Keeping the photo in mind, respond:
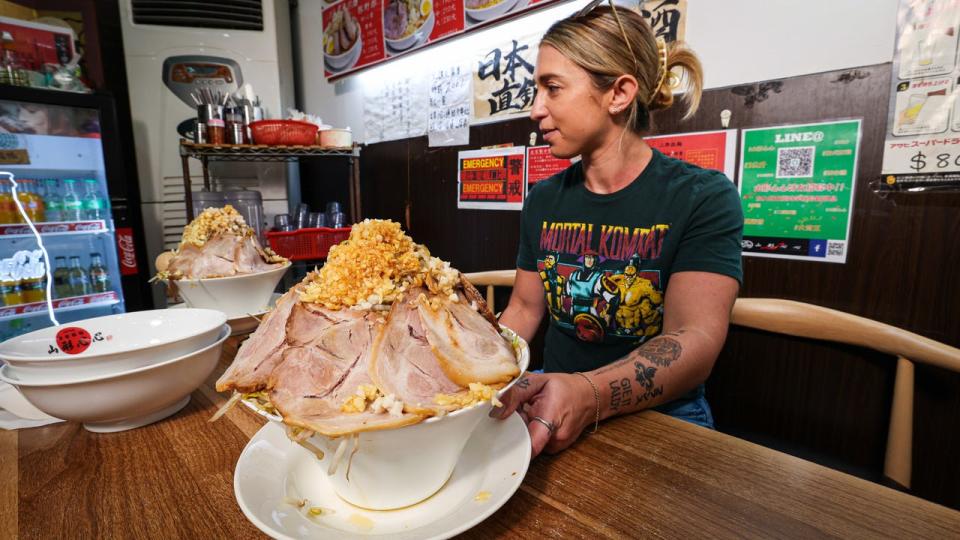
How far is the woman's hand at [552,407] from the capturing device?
708 mm

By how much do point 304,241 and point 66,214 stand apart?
5.15 ft

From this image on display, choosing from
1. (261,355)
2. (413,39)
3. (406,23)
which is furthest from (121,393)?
(406,23)

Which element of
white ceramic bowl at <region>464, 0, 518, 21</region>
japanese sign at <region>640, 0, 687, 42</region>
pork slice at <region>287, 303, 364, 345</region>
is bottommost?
pork slice at <region>287, 303, 364, 345</region>

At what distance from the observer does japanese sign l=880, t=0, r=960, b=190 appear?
1.25 m

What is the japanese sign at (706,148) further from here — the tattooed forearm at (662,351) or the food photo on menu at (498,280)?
the tattooed forearm at (662,351)

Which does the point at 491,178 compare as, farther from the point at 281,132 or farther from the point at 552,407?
the point at 552,407

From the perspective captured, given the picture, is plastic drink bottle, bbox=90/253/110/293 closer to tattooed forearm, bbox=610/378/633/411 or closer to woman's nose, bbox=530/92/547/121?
woman's nose, bbox=530/92/547/121

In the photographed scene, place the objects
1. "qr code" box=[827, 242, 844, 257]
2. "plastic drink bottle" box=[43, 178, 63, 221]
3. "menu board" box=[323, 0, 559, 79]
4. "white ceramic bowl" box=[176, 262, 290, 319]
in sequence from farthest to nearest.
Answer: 1. "plastic drink bottle" box=[43, 178, 63, 221]
2. "menu board" box=[323, 0, 559, 79]
3. "qr code" box=[827, 242, 844, 257]
4. "white ceramic bowl" box=[176, 262, 290, 319]

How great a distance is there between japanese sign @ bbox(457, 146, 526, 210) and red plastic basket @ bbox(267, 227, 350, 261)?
2.79 ft

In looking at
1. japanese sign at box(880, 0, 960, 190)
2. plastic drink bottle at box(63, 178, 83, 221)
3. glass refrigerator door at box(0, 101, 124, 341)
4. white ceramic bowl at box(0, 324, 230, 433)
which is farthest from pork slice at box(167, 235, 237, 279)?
plastic drink bottle at box(63, 178, 83, 221)

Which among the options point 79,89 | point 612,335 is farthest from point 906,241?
point 79,89

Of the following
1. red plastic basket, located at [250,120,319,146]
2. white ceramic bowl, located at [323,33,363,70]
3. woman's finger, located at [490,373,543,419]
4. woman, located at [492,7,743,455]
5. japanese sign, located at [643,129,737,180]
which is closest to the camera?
woman's finger, located at [490,373,543,419]

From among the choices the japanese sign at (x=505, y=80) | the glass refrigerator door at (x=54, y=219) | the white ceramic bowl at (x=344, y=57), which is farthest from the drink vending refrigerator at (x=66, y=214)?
the japanese sign at (x=505, y=80)

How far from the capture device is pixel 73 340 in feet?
2.90
